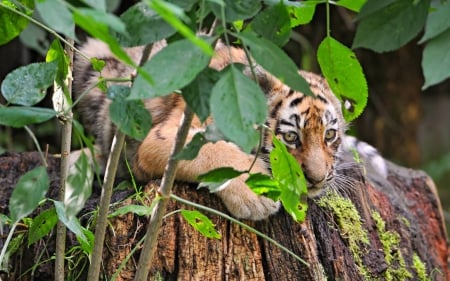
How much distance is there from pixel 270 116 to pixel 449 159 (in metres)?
5.31

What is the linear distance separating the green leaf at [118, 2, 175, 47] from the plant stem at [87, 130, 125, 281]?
16.9 inches

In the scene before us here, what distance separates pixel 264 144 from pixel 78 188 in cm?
150

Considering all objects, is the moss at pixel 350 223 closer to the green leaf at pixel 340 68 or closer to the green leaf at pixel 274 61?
the green leaf at pixel 340 68

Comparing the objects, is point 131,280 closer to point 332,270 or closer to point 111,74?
point 332,270

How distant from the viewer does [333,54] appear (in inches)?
69.1

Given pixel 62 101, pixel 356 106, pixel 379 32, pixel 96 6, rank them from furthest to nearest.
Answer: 1. pixel 62 101
2. pixel 356 106
3. pixel 379 32
4. pixel 96 6

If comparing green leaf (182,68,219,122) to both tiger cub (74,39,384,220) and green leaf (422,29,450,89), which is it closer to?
green leaf (422,29,450,89)

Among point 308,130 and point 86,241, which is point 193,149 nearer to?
point 86,241

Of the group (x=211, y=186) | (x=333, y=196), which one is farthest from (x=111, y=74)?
(x=211, y=186)

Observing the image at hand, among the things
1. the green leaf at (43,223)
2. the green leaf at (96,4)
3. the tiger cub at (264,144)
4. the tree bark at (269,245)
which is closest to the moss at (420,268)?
the tree bark at (269,245)

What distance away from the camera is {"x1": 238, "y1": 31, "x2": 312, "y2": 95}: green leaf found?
1.48 meters

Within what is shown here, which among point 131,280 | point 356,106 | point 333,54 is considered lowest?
point 131,280

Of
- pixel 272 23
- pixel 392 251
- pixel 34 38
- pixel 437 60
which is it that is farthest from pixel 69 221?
pixel 34 38

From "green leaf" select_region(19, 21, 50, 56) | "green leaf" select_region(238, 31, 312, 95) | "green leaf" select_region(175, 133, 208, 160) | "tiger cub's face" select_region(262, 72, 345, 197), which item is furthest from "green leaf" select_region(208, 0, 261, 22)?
"green leaf" select_region(19, 21, 50, 56)
